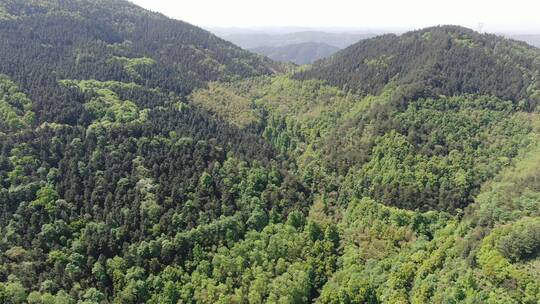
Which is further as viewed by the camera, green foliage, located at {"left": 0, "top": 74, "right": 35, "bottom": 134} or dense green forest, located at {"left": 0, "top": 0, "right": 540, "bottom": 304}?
green foliage, located at {"left": 0, "top": 74, "right": 35, "bottom": 134}

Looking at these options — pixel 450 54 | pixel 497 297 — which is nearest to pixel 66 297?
pixel 497 297

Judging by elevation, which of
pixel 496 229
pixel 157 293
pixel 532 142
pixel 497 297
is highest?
pixel 532 142

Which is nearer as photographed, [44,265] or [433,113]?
[44,265]

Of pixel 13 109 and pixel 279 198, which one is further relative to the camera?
pixel 13 109

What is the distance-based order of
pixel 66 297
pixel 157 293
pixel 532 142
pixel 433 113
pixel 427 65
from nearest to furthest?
pixel 66 297 → pixel 157 293 → pixel 532 142 → pixel 433 113 → pixel 427 65

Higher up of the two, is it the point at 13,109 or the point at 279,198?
the point at 13,109

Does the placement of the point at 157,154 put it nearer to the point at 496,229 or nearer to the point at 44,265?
the point at 44,265

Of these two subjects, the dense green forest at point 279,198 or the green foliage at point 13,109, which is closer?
the dense green forest at point 279,198

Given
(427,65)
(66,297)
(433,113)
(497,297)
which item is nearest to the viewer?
(497,297)
